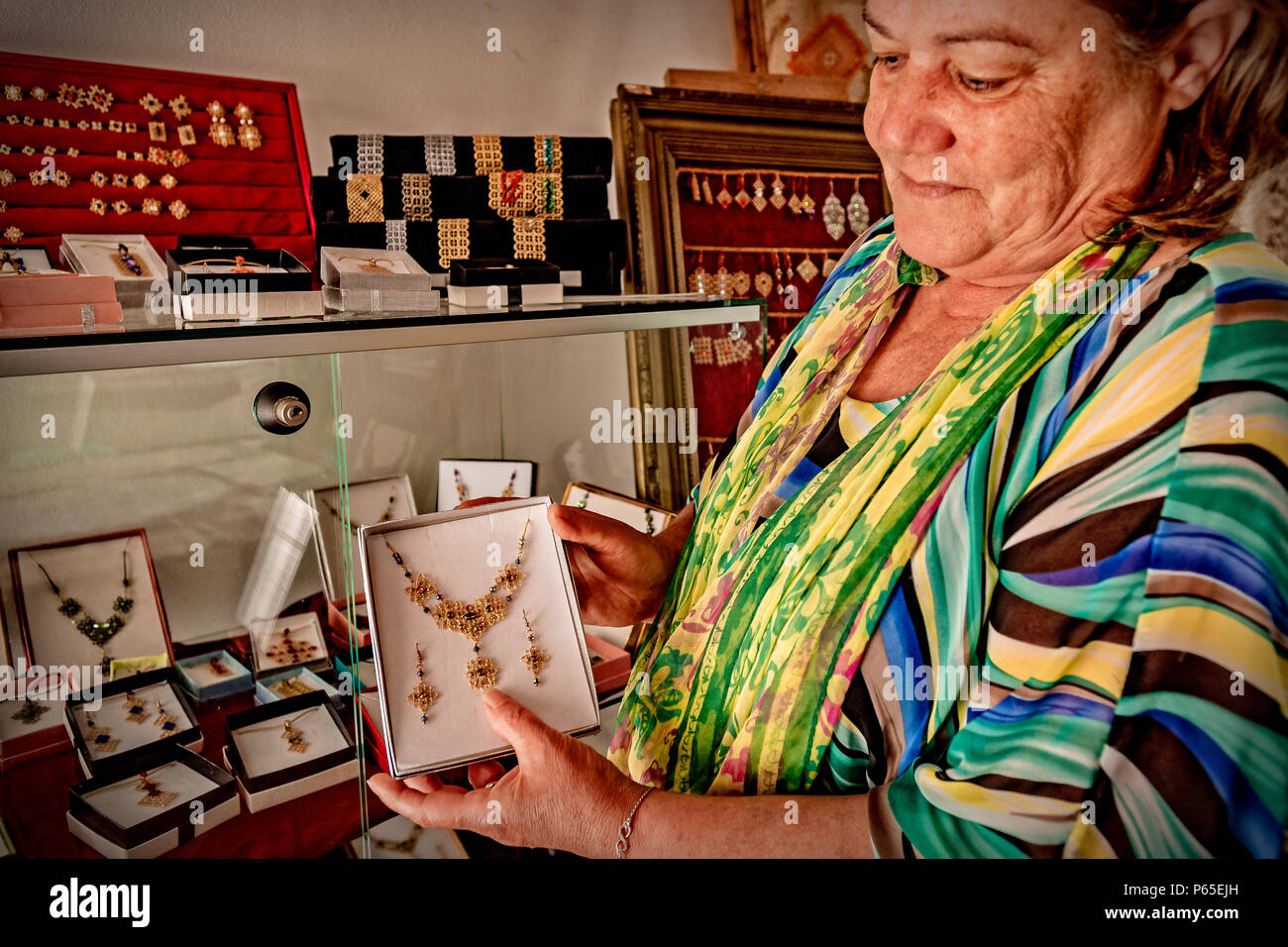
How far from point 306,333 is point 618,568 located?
38cm

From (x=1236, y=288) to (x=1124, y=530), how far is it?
17 cm

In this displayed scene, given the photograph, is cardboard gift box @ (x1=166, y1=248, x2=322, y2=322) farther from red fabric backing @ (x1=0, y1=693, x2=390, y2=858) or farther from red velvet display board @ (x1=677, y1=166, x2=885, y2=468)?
red velvet display board @ (x1=677, y1=166, x2=885, y2=468)

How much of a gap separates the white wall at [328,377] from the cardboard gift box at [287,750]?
104mm

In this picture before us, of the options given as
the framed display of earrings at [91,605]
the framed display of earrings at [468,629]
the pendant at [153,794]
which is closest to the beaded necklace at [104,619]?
the framed display of earrings at [91,605]

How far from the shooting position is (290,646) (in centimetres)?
80

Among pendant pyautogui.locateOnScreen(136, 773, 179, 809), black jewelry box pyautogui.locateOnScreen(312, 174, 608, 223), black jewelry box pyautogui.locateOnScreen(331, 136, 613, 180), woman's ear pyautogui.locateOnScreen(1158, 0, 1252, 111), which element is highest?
black jewelry box pyautogui.locateOnScreen(331, 136, 613, 180)

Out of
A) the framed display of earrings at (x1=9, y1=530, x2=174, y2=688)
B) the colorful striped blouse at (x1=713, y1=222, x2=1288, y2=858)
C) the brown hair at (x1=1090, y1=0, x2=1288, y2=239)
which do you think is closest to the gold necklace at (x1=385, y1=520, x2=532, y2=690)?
the framed display of earrings at (x1=9, y1=530, x2=174, y2=688)

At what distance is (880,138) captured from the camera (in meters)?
0.65

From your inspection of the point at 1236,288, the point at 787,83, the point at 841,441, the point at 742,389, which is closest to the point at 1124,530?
the point at 1236,288

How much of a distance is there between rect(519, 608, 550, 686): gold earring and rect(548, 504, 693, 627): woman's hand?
0.11 meters

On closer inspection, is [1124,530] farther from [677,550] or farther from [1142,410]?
[677,550]

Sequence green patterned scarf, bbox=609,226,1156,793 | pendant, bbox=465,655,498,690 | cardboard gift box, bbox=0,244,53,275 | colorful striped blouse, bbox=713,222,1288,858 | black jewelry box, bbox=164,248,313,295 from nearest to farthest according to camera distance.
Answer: colorful striped blouse, bbox=713,222,1288,858 → green patterned scarf, bbox=609,226,1156,793 → pendant, bbox=465,655,498,690 → black jewelry box, bbox=164,248,313,295 → cardboard gift box, bbox=0,244,53,275

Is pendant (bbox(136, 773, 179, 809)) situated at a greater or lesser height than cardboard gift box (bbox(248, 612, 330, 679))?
lesser

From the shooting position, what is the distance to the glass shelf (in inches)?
24.4
